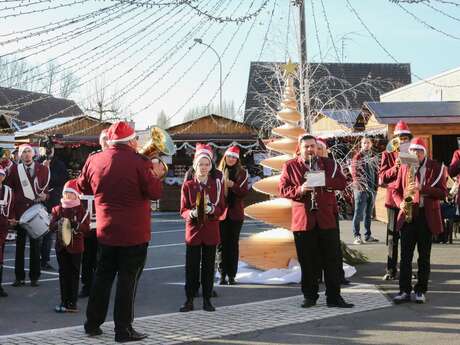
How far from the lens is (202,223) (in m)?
7.40

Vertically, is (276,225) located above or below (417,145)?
below

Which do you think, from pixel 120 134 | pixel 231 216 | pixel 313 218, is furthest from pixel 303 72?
pixel 120 134

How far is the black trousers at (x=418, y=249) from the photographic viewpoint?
24.4ft

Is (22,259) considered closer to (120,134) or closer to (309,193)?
(120,134)

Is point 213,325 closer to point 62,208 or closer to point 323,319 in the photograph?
point 323,319

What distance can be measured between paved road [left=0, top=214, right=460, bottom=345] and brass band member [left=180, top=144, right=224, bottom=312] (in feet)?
1.20

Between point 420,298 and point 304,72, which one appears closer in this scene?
point 420,298

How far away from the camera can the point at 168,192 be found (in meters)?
23.9

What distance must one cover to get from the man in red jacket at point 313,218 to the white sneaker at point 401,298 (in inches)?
23.0

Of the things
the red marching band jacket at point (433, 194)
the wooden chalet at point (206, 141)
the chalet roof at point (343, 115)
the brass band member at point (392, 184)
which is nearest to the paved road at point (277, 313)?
the brass band member at point (392, 184)

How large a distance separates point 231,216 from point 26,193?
122 inches

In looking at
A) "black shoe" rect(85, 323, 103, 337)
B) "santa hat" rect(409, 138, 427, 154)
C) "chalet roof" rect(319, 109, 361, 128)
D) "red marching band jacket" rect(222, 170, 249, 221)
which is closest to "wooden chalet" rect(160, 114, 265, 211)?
"chalet roof" rect(319, 109, 361, 128)

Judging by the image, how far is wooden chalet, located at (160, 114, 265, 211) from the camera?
23281mm

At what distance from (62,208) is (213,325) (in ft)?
7.99
